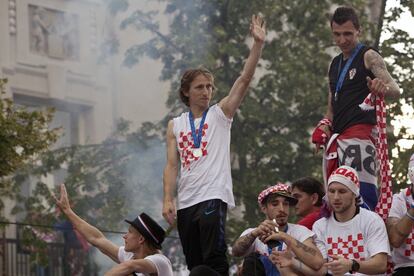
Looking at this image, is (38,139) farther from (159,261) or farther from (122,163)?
(159,261)

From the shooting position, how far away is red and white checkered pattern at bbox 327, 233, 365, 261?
12711 millimetres

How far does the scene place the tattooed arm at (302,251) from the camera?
41.4 feet

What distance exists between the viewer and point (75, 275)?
86.0ft

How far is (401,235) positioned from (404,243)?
0.73 ft

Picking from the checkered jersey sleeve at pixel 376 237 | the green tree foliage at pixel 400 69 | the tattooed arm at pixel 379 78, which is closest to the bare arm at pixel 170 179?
the checkered jersey sleeve at pixel 376 237

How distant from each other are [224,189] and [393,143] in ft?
33.2

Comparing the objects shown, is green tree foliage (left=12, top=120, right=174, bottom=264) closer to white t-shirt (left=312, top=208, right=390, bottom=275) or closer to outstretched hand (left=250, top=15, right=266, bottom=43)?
outstretched hand (left=250, top=15, right=266, bottom=43)

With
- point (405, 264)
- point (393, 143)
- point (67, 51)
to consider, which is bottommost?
point (405, 264)

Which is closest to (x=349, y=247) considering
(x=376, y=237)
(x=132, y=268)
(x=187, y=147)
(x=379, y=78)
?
(x=376, y=237)

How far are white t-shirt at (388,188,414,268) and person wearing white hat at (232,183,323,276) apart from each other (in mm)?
742

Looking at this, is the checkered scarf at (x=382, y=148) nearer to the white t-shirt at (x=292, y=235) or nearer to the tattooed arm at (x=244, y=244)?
the white t-shirt at (x=292, y=235)

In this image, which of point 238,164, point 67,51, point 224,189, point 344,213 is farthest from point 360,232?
point 67,51

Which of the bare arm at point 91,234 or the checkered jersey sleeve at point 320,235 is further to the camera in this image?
the bare arm at point 91,234

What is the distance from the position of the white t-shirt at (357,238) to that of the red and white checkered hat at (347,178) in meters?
0.24
